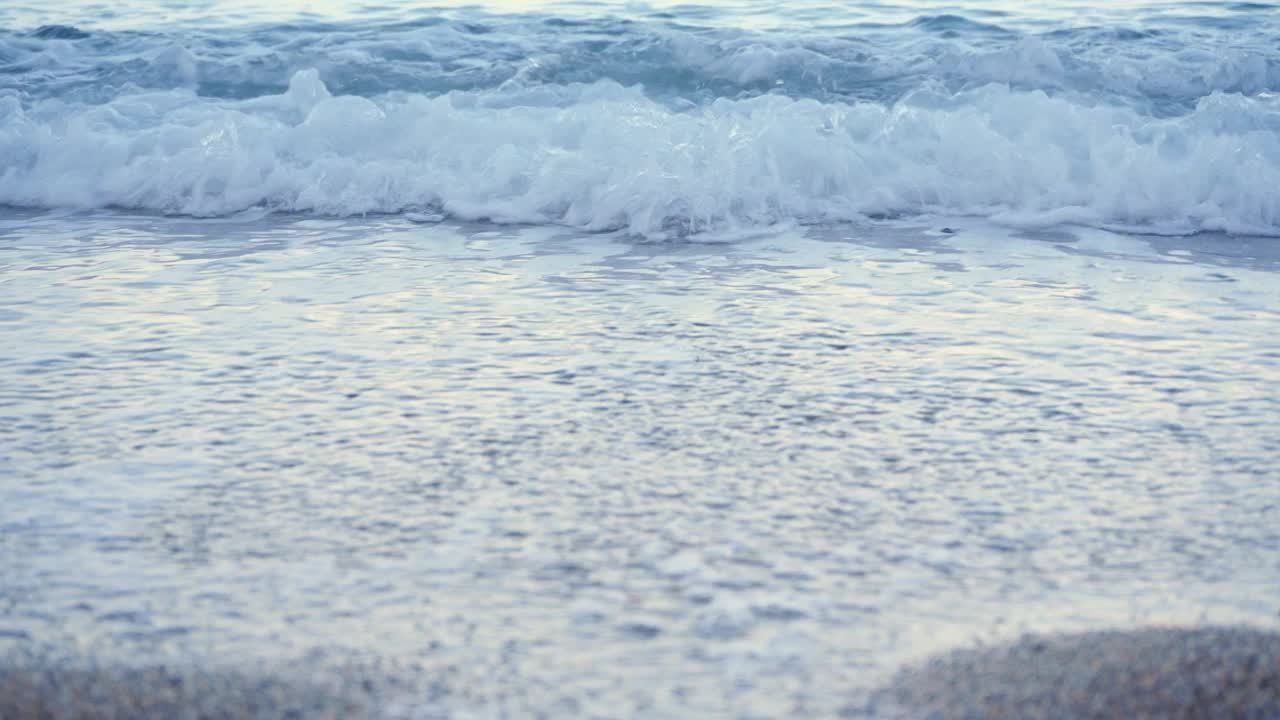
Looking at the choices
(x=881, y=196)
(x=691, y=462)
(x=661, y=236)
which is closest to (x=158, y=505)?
(x=691, y=462)

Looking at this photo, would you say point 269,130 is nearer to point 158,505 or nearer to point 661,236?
point 661,236

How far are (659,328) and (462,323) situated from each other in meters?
0.62

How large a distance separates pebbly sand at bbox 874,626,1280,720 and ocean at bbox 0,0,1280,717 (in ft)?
0.27

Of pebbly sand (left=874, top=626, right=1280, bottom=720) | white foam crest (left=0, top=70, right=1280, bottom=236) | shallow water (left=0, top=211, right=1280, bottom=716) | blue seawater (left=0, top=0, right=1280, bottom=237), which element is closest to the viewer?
pebbly sand (left=874, top=626, right=1280, bottom=720)

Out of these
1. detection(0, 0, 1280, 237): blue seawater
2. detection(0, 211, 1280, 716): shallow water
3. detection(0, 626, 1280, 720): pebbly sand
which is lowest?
detection(0, 211, 1280, 716): shallow water

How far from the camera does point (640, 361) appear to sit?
4.07 meters

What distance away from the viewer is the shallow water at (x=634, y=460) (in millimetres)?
2471

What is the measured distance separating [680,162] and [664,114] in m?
0.73

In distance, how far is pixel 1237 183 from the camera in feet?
20.7

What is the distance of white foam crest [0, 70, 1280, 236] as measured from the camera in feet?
20.2

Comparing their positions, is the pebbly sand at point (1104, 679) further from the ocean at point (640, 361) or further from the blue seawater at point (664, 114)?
the blue seawater at point (664, 114)

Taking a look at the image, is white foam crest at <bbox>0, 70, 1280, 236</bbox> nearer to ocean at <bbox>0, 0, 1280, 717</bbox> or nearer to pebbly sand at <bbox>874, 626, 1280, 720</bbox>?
ocean at <bbox>0, 0, 1280, 717</bbox>

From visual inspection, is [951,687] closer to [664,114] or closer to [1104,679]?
[1104,679]

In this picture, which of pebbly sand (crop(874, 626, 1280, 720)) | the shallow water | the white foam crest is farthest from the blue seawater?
pebbly sand (crop(874, 626, 1280, 720))
